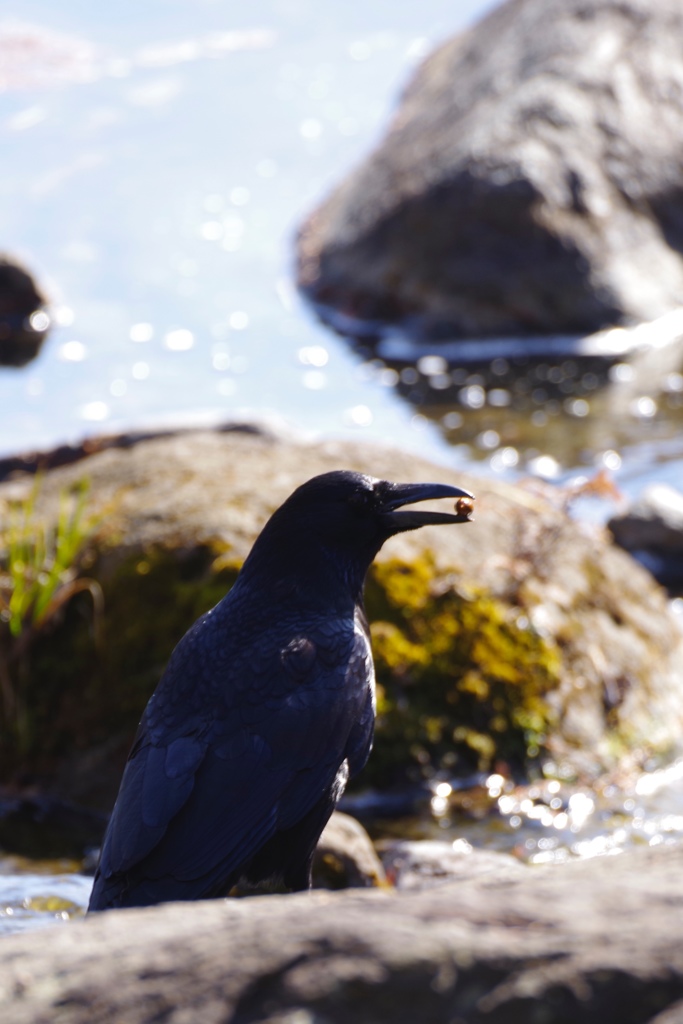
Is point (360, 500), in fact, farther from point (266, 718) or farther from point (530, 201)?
point (530, 201)

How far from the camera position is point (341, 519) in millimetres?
4066

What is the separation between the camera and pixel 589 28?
13.3m

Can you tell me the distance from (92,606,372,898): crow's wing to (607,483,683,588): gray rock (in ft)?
13.9

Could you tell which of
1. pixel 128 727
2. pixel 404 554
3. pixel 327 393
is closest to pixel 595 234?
pixel 327 393

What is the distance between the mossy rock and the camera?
5531 millimetres

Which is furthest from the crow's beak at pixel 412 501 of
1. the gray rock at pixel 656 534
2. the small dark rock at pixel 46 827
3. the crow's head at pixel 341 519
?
the gray rock at pixel 656 534

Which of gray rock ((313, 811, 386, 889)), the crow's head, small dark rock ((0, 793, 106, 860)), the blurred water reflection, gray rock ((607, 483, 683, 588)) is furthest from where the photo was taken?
the blurred water reflection

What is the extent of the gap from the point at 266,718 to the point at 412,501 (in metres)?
0.87

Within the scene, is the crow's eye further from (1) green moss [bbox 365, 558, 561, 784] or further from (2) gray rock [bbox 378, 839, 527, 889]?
(1) green moss [bbox 365, 558, 561, 784]

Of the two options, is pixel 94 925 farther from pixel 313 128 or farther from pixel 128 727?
pixel 313 128

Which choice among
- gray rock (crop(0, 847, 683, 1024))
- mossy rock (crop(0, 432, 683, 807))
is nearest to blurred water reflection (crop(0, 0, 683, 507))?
mossy rock (crop(0, 432, 683, 807))

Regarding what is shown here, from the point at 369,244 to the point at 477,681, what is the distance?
7305 mm

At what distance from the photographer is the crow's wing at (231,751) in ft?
11.3

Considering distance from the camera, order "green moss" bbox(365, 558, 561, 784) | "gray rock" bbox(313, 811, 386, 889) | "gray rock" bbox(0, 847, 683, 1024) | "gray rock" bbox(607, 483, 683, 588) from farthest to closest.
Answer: "gray rock" bbox(607, 483, 683, 588) → "green moss" bbox(365, 558, 561, 784) → "gray rock" bbox(313, 811, 386, 889) → "gray rock" bbox(0, 847, 683, 1024)
